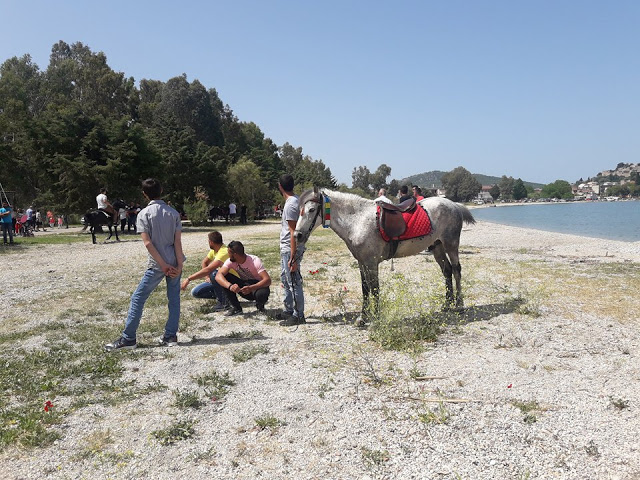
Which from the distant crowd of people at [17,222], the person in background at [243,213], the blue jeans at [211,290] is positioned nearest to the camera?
the blue jeans at [211,290]

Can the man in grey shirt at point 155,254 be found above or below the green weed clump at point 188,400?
above

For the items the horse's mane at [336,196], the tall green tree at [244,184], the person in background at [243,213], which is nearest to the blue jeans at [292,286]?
the horse's mane at [336,196]

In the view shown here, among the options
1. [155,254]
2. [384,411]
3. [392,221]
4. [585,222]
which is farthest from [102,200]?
[585,222]

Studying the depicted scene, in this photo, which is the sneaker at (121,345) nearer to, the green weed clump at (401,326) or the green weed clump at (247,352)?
A: the green weed clump at (247,352)

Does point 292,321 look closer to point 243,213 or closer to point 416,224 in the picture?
point 416,224

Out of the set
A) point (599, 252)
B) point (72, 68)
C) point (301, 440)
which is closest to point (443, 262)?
point (301, 440)

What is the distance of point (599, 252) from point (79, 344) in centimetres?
1642

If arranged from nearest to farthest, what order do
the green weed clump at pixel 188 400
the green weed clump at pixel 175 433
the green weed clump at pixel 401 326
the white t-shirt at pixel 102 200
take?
the green weed clump at pixel 175 433 → the green weed clump at pixel 188 400 → the green weed clump at pixel 401 326 → the white t-shirt at pixel 102 200

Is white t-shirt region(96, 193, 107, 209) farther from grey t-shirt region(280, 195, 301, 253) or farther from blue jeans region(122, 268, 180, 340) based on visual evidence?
grey t-shirt region(280, 195, 301, 253)

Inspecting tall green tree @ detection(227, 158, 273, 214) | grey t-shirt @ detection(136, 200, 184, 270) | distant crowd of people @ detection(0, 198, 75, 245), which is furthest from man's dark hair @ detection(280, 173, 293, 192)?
tall green tree @ detection(227, 158, 273, 214)

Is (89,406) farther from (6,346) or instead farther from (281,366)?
(6,346)

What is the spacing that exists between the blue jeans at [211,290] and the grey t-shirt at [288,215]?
72.9 inches

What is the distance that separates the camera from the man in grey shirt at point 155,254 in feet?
17.6

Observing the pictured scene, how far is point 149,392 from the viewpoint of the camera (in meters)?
4.22
